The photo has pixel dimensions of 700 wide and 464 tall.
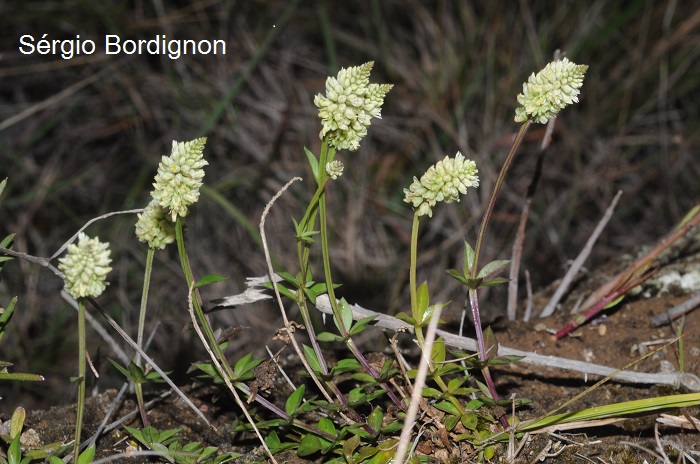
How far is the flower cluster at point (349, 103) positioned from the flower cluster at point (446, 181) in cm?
13

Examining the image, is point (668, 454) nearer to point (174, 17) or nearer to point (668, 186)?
point (668, 186)

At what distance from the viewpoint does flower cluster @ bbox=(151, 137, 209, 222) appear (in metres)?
1.08

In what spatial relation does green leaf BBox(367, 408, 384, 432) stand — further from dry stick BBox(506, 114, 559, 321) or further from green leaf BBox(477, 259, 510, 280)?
dry stick BBox(506, 114, 559, 321)

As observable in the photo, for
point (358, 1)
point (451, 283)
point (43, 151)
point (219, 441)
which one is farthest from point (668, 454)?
point (43, 151)

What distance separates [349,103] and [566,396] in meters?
0.82

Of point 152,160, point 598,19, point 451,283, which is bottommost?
point 451,283

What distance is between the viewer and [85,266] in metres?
1.05

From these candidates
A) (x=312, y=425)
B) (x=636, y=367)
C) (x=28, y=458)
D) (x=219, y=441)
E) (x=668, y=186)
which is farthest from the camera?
(x=668, y=186)

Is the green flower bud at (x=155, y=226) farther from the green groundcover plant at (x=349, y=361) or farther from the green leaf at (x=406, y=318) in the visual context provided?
the green leaf at (x=406, y=318)

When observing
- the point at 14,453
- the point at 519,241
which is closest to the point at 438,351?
the point at 519,241

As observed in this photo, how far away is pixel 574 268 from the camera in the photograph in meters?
1.77

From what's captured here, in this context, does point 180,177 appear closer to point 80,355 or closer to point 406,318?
point 80,355

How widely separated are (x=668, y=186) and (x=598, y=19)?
2.81 ft

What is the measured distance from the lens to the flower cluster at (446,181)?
1143 mm
